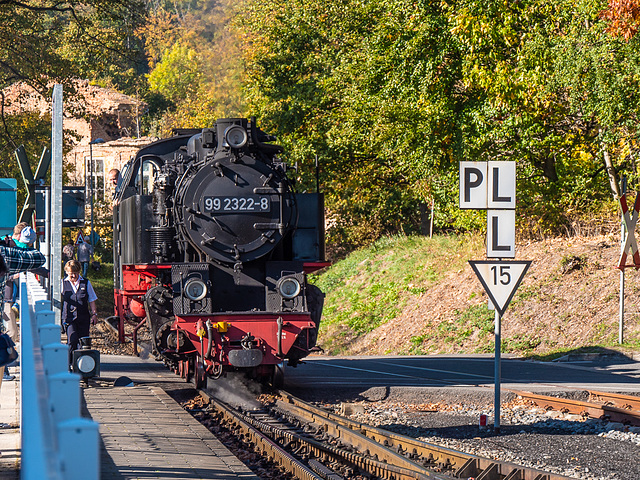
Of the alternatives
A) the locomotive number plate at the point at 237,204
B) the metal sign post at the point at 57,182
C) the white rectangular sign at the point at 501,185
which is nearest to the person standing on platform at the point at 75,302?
the locomotive number plate at the point at 237,204

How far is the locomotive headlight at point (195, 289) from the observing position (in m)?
10.8

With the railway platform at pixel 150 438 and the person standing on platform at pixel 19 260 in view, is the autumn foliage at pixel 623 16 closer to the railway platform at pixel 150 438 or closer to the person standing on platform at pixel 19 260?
the railway platform at pixel 150 438

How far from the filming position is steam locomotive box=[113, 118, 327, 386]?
10.8 metres

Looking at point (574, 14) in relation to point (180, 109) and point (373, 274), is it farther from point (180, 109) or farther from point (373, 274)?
point (180, 109)

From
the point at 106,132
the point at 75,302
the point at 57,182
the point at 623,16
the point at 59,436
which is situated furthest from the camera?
the point at 106,132

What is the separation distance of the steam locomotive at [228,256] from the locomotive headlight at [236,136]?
0.01 meters

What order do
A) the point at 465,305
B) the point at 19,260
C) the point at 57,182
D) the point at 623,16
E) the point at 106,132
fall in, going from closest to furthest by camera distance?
1. the point at 19,260
2. the point at 57,182
3. the point at 623,16
4. the point at 465,305
5. the point at 106,132

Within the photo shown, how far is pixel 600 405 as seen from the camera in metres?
9.98

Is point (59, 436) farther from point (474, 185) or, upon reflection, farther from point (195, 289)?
A: point (195, 289)

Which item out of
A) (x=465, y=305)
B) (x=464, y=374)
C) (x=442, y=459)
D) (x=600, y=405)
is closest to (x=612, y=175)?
(x=465, y=305)

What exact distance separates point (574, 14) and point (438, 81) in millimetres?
4476

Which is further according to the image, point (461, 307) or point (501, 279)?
point (461, 307)

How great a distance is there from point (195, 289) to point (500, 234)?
3.95 meters

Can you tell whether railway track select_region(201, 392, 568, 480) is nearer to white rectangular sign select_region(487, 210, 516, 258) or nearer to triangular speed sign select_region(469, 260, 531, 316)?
triangular speed sign select_region(469, 260, 531, 316)
